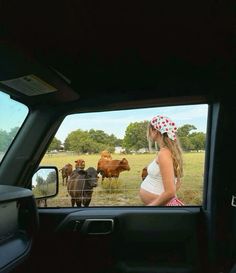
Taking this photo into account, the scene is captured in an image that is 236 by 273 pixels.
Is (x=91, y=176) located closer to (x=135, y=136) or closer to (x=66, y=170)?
(x=66, y=170)

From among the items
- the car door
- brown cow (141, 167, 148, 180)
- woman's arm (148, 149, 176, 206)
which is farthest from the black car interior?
brown cow (141, 167, 148, 180)

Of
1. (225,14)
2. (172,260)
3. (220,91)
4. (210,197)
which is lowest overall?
(172,260)

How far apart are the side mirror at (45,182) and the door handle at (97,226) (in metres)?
0.32

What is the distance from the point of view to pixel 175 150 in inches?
109

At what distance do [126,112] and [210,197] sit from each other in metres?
0.84

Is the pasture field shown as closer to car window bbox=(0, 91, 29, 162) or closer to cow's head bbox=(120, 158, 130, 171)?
cow's head bbox=(120, 158, 130, 171)

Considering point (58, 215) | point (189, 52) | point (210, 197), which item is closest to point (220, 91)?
point (189, 52)

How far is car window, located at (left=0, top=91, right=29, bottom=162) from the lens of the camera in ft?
7.90

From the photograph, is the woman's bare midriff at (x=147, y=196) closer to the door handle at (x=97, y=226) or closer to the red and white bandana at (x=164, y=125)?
the door handle at (x=97, y=226)

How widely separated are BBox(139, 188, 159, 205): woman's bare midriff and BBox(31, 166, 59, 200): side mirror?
61 cm

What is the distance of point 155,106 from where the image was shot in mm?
2738

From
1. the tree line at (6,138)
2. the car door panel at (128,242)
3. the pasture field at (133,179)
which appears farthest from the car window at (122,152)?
the tree line at (6,138)

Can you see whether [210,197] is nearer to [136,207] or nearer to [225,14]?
[136,207]

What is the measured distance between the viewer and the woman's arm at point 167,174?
2744mm
